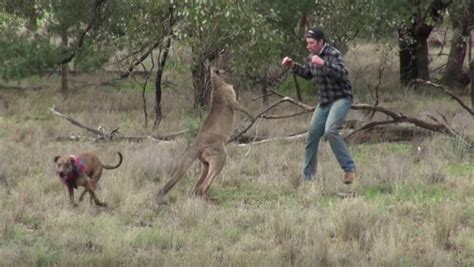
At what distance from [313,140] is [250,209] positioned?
1.72m

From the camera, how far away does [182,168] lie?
9.29 m

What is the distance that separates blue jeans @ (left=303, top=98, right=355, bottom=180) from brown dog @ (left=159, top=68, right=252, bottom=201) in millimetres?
991

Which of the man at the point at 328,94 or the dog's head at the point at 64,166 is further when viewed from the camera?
the man at the point at 328,94

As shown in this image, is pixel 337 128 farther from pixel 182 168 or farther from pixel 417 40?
pixel 417 40

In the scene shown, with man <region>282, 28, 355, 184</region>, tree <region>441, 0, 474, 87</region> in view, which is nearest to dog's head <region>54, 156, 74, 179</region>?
man <region>282, 28, 355, 184</region>

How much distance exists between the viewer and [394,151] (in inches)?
496

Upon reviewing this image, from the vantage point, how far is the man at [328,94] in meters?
9.65

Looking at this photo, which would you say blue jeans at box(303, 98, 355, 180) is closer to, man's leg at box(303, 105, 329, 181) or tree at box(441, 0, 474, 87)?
man's leg at box(303, 105, 329, 181)

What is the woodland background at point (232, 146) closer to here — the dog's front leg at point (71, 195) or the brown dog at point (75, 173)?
the dog's front leg at point (71, 195)

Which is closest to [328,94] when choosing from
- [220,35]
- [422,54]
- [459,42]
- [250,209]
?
[250,209]

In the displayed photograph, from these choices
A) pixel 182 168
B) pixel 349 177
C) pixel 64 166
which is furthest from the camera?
pixel 349 177

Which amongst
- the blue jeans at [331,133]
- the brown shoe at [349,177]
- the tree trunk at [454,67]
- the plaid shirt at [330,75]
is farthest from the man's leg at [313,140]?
the tree trunk at [454,67]

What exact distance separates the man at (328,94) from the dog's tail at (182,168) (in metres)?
1.45

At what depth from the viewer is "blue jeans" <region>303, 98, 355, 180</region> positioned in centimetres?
973
